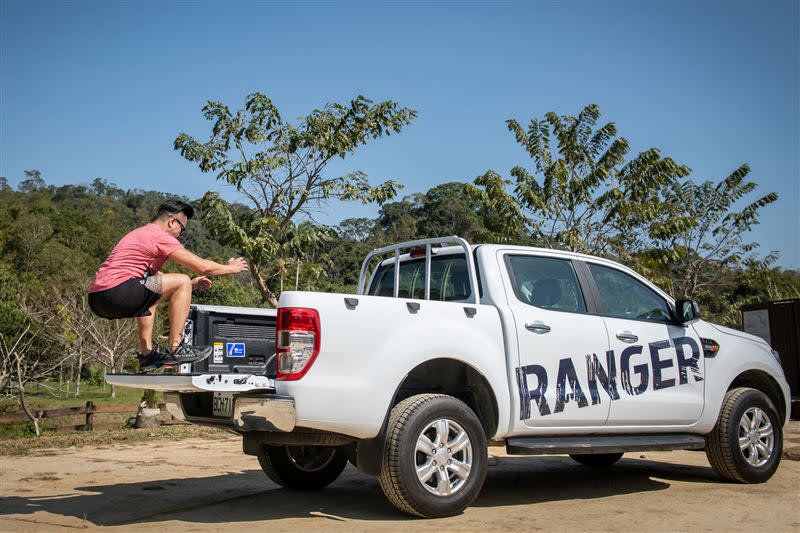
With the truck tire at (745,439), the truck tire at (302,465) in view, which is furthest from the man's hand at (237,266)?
the truck tire at (745,439)

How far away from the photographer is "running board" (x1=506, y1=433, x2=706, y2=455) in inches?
223

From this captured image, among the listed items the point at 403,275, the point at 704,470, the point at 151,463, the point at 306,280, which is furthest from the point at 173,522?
the point at 306,280

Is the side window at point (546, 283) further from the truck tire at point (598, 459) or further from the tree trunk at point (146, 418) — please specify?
the tree trunk at point (146, 418)

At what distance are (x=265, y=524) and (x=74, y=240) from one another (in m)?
48.7

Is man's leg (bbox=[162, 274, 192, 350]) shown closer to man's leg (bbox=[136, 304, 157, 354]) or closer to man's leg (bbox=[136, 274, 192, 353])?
man's leg (bbox=[136, 274, 192, 353])

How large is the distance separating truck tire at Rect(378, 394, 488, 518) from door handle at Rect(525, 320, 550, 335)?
2.69 ft

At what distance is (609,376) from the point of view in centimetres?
622

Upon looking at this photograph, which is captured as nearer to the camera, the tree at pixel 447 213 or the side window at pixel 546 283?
the side window at pixel 546 283

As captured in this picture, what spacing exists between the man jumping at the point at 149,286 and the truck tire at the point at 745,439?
4411 millimetres

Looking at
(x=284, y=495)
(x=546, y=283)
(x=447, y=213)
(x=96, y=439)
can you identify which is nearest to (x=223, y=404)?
(x=284, y=495)

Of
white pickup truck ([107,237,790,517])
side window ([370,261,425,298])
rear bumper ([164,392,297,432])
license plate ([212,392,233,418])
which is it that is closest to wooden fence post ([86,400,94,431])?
white pickup truck ([107,237,790,517])

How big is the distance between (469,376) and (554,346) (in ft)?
2.37

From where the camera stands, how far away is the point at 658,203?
2033cm

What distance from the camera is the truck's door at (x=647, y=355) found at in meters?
6.34
